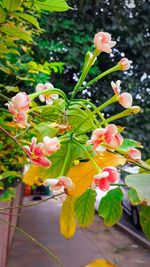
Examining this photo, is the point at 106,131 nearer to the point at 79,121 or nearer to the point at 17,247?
the point at 79,121

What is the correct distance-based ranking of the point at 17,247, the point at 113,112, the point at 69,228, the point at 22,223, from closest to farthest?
the point at 69,228 → the point at 113,112 → the point at 17,247 → the point at 22,223

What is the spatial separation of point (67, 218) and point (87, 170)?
14 cm

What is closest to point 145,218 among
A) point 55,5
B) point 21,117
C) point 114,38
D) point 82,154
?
point 82,154

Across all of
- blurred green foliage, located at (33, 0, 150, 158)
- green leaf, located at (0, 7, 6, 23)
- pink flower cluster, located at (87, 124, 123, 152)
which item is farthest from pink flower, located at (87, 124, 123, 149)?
blurred green foliage, located at (33, 0, 150, 158)

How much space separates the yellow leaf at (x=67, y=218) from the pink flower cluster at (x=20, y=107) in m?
0.18

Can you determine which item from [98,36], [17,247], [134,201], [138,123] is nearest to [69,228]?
[134,201]

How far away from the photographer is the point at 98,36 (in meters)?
0.79

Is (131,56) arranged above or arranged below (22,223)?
above

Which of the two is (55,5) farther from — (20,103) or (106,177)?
(106,177)

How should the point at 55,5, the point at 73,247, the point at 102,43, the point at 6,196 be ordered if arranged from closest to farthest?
1. the point at 102,43
2. the point at 55,5
3. the point at 6,196
4. the point at 73,247

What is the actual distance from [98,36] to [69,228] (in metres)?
0.40

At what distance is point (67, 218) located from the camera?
2.44 ft

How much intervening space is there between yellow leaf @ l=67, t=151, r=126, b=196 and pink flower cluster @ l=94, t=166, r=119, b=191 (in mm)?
19

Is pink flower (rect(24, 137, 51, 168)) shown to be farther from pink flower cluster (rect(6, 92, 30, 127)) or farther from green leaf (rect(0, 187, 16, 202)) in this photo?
green leaf (rect(0, 187, 16, 202))
